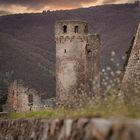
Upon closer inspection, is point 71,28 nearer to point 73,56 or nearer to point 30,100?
point 73,56

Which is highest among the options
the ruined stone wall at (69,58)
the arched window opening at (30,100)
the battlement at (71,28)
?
the battlement at (71,28)

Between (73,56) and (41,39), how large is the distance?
66.0 m

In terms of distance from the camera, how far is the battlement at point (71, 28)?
50.2 meters

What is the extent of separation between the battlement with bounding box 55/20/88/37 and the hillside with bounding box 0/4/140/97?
2160 cm

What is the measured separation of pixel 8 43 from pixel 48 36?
12.6 meters

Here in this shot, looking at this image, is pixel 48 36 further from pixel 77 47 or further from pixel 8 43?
pixel 77 47

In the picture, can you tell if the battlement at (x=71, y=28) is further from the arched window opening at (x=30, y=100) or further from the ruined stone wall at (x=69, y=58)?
the arched window opening at (x=30, y=100)

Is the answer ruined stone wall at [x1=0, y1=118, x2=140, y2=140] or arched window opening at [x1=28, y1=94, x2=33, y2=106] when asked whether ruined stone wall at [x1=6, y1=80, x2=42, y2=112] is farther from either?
ruined stone wall at [x1=0, y1=118, x2=140, y2=140]

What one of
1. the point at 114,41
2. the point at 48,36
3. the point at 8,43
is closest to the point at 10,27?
the point at 48,36

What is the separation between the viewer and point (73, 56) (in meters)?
50.2

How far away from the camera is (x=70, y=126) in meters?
7.99

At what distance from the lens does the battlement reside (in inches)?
1976

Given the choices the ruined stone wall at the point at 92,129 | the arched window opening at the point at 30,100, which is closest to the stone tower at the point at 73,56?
the arched window opening at the point at 30,100

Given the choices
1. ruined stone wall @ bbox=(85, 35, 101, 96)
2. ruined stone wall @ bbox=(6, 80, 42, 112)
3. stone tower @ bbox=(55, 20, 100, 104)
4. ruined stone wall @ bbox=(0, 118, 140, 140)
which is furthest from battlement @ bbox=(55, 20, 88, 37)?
ruined stone wall @ bbox=(0, 118, 140, 140)
